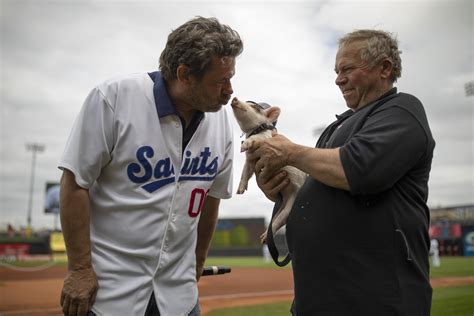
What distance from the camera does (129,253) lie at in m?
2.27

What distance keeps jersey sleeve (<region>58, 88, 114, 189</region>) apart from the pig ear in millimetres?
972

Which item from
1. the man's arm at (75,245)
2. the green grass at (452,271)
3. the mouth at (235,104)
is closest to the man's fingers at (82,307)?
the man's arm at (75,245)

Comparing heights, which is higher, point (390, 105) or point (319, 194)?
point (390, 105)

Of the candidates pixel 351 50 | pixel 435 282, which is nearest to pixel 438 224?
pixel 435 282

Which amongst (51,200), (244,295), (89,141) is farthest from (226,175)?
(51,200)

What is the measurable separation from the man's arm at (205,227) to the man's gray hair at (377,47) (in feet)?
3.99

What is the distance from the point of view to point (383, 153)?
2064mm

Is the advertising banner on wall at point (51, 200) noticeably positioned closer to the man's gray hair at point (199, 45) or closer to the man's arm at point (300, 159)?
the man's gray hair at point (199, 45)

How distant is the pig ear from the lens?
2797 mm

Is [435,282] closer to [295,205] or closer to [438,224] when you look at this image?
[295,205]

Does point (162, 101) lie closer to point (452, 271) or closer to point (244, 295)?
point (244, 295)

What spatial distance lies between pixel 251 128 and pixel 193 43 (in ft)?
2.05

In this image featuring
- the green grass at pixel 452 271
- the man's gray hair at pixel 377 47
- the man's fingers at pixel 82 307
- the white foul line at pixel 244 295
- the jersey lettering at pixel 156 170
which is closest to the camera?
the man's fingers at pixel 82 307

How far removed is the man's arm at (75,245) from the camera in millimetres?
2168
